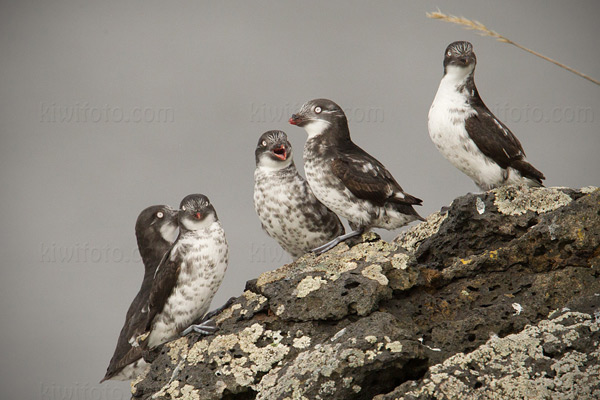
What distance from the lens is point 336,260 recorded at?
541 cm

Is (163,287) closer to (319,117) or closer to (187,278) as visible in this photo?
(187,278)

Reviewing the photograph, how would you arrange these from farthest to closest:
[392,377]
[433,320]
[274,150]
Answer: [274,150] → [433,320] → [392,377]

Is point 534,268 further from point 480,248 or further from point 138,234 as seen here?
point 138,234

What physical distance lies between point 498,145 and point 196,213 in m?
2.76

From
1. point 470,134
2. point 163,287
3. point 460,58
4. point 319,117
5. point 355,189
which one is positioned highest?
point 460,58

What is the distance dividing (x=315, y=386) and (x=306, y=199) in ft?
9.28

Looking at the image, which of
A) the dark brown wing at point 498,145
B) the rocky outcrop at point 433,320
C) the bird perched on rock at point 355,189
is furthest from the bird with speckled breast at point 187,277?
the dark brown wing at point 498,145

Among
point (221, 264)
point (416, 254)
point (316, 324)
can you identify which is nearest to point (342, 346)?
point (316, 324)

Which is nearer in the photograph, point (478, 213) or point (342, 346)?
point (342, 346)

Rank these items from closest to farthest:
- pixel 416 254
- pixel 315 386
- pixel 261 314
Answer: pixel 315 386 → pixel 261 314 → pixel 416 254

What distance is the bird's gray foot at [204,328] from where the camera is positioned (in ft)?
17.1

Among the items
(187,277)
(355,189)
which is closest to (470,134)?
(355,189)

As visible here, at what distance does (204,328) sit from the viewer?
528 cm

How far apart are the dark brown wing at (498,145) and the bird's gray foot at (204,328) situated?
9.48 ft
